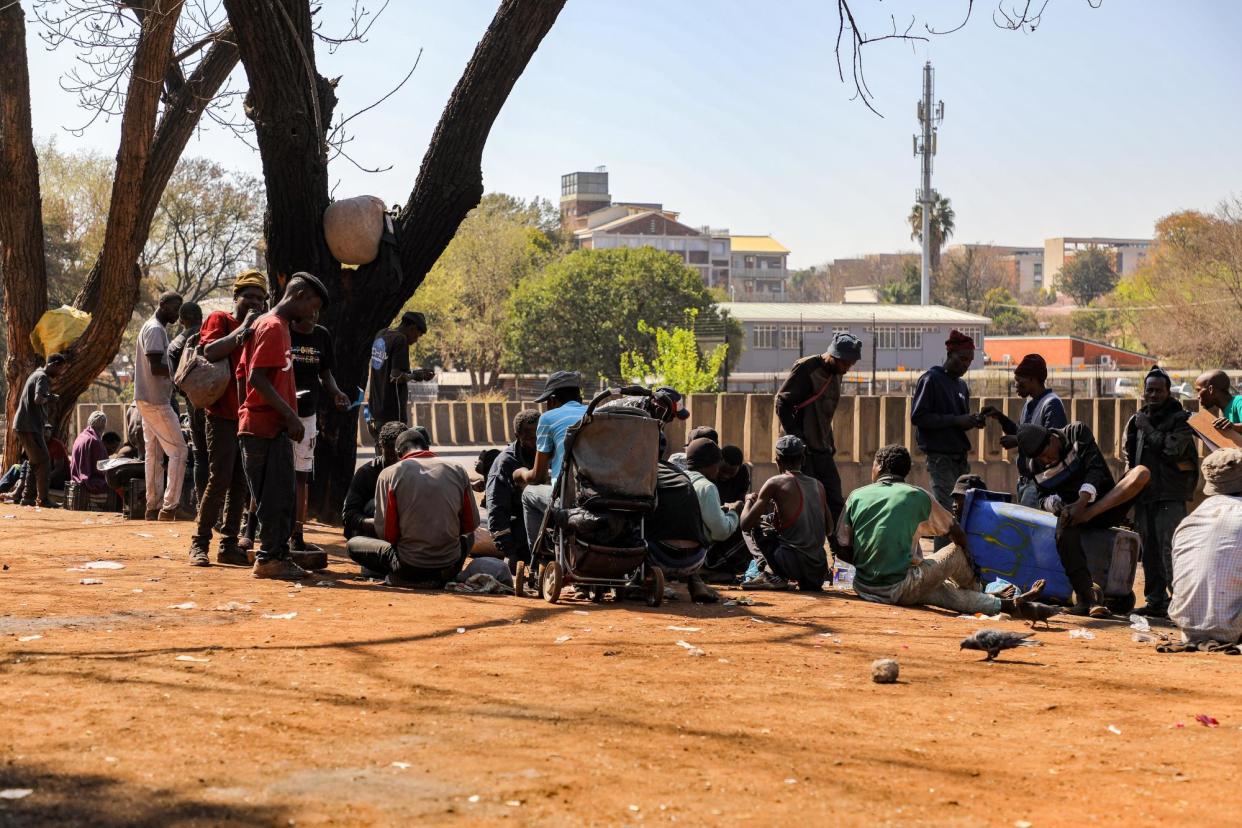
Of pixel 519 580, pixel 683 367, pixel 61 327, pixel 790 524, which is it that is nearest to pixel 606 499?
pixel 519 580

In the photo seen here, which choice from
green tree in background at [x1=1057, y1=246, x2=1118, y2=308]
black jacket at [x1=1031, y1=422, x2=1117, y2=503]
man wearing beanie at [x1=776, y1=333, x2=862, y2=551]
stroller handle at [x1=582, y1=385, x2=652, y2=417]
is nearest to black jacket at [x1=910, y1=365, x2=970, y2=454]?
man wearing beanie at [x1=776, y1=333, x2=862, y2=551]

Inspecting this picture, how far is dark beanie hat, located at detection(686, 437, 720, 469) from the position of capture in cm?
963

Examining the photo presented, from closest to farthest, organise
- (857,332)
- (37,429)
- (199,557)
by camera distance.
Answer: (199,557) → (37,429) → (857,332)

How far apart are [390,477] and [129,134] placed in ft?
28.8

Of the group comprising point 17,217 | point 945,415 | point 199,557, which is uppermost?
point 17,217

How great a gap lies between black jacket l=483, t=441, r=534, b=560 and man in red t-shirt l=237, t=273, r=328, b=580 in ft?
4.77

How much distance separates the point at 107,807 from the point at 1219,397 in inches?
336

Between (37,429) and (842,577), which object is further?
(37,429)

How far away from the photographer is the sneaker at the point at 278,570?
855 centimetres

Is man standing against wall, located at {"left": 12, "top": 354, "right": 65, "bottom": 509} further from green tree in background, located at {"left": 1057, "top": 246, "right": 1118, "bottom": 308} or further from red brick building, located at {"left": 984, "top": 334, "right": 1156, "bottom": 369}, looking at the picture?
green tree in background, located at {"left": 1057, "top": 246, "right": 1118, "bottom": 308}

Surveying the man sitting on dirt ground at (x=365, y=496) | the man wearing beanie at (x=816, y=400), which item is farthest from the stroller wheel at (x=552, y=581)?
the man wearing beanie at (x=816, y=400)

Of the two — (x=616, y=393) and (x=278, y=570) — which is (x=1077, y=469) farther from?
(x=278, y=570)

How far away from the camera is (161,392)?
1159 cm

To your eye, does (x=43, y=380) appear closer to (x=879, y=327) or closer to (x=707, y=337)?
(x=707, y=337)
